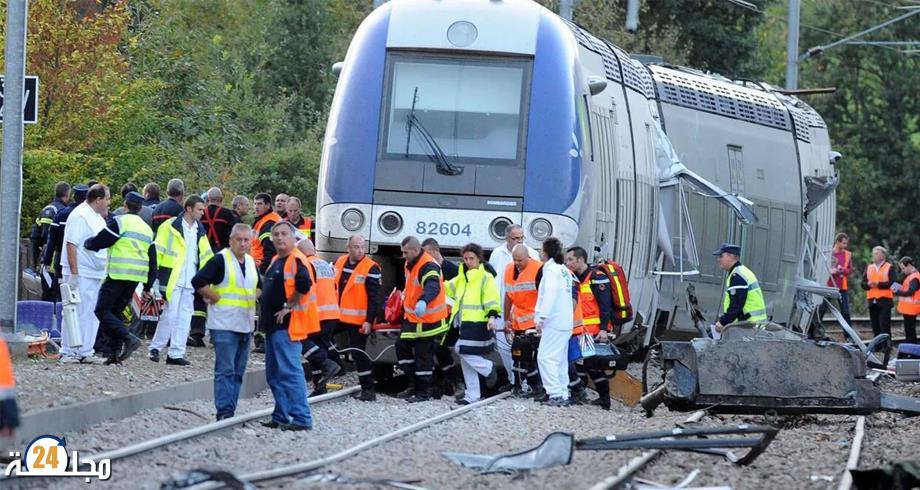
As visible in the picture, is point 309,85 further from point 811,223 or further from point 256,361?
point 256,361

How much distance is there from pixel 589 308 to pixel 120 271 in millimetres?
4332

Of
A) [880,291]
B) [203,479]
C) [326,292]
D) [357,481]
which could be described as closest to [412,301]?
[326,292]

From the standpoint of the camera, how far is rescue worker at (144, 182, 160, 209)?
18562mm

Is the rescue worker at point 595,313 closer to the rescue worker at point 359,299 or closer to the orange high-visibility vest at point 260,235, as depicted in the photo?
the rescue worker at point 359,299

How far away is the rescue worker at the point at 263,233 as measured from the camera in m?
18.4

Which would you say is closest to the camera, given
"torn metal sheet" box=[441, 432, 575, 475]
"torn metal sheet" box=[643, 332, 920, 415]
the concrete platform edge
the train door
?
"torn metal sheet" box=[441, 432, 575, 475]

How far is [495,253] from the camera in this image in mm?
16594

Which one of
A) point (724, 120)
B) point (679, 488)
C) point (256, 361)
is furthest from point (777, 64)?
point (679, 488)

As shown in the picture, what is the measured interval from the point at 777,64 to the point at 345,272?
150 feet

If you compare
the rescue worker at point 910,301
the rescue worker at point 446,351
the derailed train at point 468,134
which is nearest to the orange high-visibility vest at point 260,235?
the derailed train at point 468,134

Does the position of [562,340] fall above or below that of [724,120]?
below

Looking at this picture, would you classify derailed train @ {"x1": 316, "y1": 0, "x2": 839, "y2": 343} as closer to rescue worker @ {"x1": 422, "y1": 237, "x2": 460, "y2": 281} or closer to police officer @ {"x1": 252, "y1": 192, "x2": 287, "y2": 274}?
rescue worker @ {"x1": 422, "y1": 237, "x2": 460, "y2": 281}

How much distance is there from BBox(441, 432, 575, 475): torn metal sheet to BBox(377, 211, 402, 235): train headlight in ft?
16.5

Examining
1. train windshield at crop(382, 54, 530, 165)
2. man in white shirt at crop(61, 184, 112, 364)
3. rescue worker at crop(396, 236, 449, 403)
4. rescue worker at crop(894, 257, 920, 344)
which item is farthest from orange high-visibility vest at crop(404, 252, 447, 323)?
rescue worker at crop(894, 257, 920, 344)
